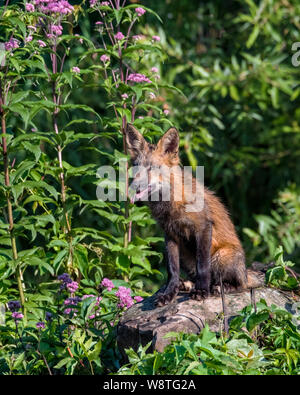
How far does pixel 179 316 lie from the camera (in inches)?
183

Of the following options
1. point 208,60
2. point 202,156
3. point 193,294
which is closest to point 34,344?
point 193,294

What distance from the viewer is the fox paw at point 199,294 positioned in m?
4.91

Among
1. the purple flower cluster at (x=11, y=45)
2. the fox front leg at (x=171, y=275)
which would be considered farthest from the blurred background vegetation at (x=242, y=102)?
the fox front leg at (x=171, y=275)

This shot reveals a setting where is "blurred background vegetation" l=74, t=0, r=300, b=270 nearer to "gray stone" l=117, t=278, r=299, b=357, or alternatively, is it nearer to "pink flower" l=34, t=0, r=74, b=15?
"pink flower" l=34, t=0, r=74, b=15

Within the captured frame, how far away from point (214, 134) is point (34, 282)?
422 cm

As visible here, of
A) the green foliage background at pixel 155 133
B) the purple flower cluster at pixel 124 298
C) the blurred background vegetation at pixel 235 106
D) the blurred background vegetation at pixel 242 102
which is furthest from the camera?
the blurred background vegetation at pixel 242 102

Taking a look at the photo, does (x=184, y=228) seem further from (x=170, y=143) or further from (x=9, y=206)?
(x=9, y=206)

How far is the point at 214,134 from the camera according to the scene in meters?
9.58

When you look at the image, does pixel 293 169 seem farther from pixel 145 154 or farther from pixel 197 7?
pixel 145 154

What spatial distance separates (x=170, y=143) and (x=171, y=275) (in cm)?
115

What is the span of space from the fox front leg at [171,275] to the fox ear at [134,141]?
2.71 feet

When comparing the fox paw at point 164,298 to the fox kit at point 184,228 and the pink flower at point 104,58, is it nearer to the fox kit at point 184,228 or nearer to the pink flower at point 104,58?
the fox kit at point 184,228

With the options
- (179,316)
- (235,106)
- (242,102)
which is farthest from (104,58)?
(242,102)
